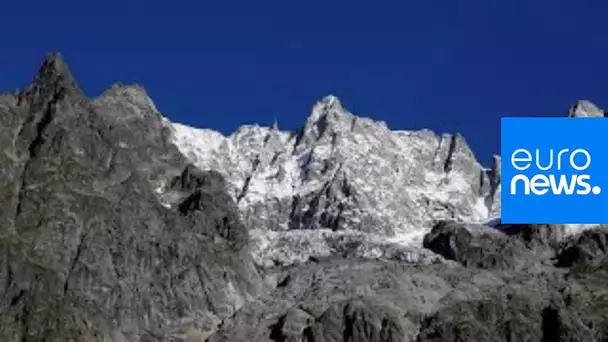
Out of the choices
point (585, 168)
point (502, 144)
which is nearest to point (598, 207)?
point (585, 168)

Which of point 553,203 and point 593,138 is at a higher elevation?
point 593,138

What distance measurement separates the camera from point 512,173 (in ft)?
290

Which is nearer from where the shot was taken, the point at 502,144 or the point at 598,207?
the point at 598,207

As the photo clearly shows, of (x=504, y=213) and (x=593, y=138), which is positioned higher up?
(x=593, y=138)

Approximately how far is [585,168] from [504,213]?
680 centimetres

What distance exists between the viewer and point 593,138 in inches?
3531

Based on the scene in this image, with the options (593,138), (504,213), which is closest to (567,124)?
(593,138)

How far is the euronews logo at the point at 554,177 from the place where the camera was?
285 feet

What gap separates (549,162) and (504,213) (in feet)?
16.5

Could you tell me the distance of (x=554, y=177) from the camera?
285 feet

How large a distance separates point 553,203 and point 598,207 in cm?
311

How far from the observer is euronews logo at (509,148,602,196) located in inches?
3415

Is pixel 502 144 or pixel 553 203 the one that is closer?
pixel 553 203

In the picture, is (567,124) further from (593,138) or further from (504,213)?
(504,213)
